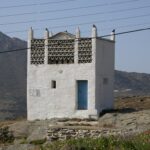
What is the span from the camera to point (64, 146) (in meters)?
17.2

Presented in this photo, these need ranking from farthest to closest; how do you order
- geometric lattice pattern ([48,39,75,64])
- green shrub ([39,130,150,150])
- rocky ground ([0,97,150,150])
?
Result: geometric lattice pattern ([48,39,75,64]) < rocky ground ([0,97,150,150]) < green shrub ([39,130,150,150])

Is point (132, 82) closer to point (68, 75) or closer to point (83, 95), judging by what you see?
point (68, 75)

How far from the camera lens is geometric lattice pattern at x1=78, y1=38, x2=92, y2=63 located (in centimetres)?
3272

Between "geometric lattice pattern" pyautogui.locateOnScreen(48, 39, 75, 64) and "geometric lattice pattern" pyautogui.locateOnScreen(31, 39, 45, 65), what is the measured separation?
47cm

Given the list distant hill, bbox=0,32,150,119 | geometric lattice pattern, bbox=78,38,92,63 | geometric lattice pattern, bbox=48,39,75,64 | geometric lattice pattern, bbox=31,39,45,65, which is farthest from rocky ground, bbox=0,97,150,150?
distant hill, bbox=0,32,150,119

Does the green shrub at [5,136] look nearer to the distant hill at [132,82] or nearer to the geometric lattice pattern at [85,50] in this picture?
the geometric lattice pattern at [85,50]

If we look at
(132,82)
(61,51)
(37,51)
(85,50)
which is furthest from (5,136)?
(132,82)

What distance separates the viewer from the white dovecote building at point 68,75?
3250 cm

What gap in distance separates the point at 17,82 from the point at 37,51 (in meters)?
60.1

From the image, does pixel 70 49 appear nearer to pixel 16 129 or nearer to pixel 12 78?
pixel 16 129

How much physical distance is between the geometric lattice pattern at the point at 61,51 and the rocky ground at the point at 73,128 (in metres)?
3.48

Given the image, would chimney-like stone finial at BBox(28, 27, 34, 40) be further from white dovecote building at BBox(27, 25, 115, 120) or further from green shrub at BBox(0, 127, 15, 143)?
green shrub at BBox(0, 127, 15, 143)

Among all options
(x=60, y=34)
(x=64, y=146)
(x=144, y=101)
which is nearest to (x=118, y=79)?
(x=144, y=101)

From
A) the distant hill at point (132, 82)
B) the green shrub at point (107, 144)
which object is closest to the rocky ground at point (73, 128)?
the green shrub at point (107, 144)
